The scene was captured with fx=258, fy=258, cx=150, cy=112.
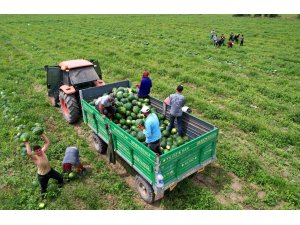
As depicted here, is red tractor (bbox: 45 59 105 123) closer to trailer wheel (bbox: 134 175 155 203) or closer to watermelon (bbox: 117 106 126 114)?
watermelon (bbox: 117 106 126 114)

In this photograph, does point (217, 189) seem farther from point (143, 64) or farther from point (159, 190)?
point (143, 64)

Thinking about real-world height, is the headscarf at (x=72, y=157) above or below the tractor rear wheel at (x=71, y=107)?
below

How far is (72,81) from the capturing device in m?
9.43

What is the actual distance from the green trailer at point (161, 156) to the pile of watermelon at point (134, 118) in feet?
1.76

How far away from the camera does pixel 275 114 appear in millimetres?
10523

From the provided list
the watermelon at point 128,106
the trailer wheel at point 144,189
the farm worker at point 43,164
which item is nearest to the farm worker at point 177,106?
the watermelon at point 128,106

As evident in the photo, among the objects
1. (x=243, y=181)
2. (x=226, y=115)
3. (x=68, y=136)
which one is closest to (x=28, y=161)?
(x=68, y=136)

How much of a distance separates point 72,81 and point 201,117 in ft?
16.9

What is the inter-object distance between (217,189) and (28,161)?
219 inches

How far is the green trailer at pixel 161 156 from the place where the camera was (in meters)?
5.52

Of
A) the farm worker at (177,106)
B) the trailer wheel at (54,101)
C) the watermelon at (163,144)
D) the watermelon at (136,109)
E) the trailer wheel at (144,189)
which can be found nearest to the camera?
the trailer wheel at (144,189)

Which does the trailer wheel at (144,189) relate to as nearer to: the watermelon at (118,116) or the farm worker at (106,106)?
the farm worker at (106,106)

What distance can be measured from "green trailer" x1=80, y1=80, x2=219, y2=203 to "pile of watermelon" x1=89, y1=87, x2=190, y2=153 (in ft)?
1.76

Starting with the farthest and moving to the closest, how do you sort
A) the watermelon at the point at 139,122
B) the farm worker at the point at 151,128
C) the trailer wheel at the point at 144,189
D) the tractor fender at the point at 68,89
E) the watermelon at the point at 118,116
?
the tractor fender at the point at 68,89 → the watermelon at the point at 118,116 → the watermelon at the point at 139,122 → the farm worker at the point at 151,128 → the trailer wheel at the point at 144,189
